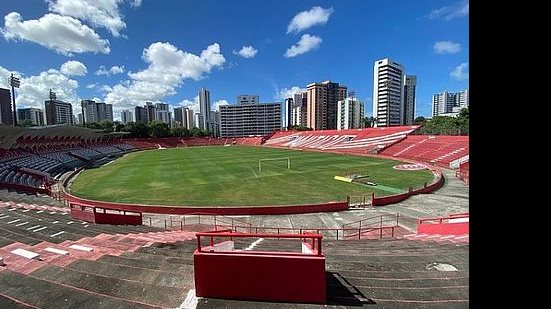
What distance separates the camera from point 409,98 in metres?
188

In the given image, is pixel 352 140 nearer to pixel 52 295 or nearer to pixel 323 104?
pixel 52 295

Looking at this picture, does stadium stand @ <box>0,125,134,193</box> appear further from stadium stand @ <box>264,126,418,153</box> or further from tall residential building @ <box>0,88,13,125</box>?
tall residential building @ <box>0,88,13,125</box>

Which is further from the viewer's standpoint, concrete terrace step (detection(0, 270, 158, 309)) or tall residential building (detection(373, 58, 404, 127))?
tall residential building (detection(373, 58, 404, 127))

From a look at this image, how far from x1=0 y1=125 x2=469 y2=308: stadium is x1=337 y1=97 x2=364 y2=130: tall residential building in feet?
407

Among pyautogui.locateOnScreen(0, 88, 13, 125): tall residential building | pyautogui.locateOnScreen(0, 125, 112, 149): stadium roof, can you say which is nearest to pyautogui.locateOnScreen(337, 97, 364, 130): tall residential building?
pyautogui.locateOnScreen(0, 125, 112, 149): stadium roof

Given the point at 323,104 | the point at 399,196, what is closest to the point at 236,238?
the point at 399,196

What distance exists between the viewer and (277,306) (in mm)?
5246

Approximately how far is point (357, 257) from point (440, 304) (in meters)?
3.01

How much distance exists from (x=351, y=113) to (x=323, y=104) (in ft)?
71.7

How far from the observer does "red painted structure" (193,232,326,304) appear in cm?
531

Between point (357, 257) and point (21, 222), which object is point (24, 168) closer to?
point (21, 222)
